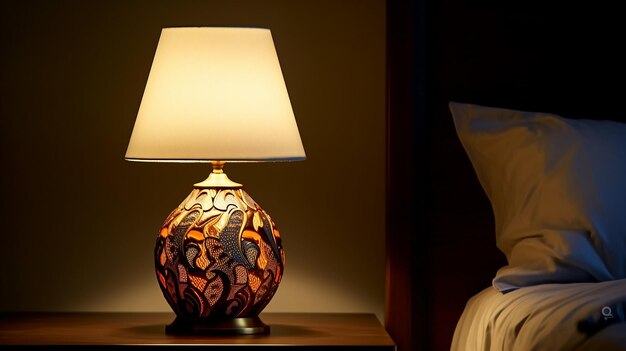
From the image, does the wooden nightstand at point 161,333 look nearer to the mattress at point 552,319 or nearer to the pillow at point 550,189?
the mattress at point 552,319

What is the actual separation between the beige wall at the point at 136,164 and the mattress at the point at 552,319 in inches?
20.6

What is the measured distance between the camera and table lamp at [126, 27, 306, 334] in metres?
1.88

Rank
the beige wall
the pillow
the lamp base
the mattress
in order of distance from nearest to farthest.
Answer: the mattress, the pillow, the lamp base, the beige wall

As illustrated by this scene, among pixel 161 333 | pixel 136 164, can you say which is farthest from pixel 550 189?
pixel 136 164

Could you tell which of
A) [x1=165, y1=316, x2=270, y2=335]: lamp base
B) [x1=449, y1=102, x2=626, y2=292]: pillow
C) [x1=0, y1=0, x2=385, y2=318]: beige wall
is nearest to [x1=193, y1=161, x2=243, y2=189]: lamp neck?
[x1=165, y1=316, x2=270, y2=335]: lamp base

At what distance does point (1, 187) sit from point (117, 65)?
0.40 m

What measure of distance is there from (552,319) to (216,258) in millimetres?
654

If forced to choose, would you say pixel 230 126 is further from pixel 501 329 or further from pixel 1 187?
pixel 1 187

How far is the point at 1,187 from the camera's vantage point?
7.82 feet

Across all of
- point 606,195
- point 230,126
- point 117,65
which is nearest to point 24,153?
point 117,65

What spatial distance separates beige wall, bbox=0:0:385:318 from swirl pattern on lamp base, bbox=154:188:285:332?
1.38ft

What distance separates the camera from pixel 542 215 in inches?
75.9

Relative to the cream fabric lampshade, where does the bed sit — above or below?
below

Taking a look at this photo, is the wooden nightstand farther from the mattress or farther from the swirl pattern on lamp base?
the mattress
